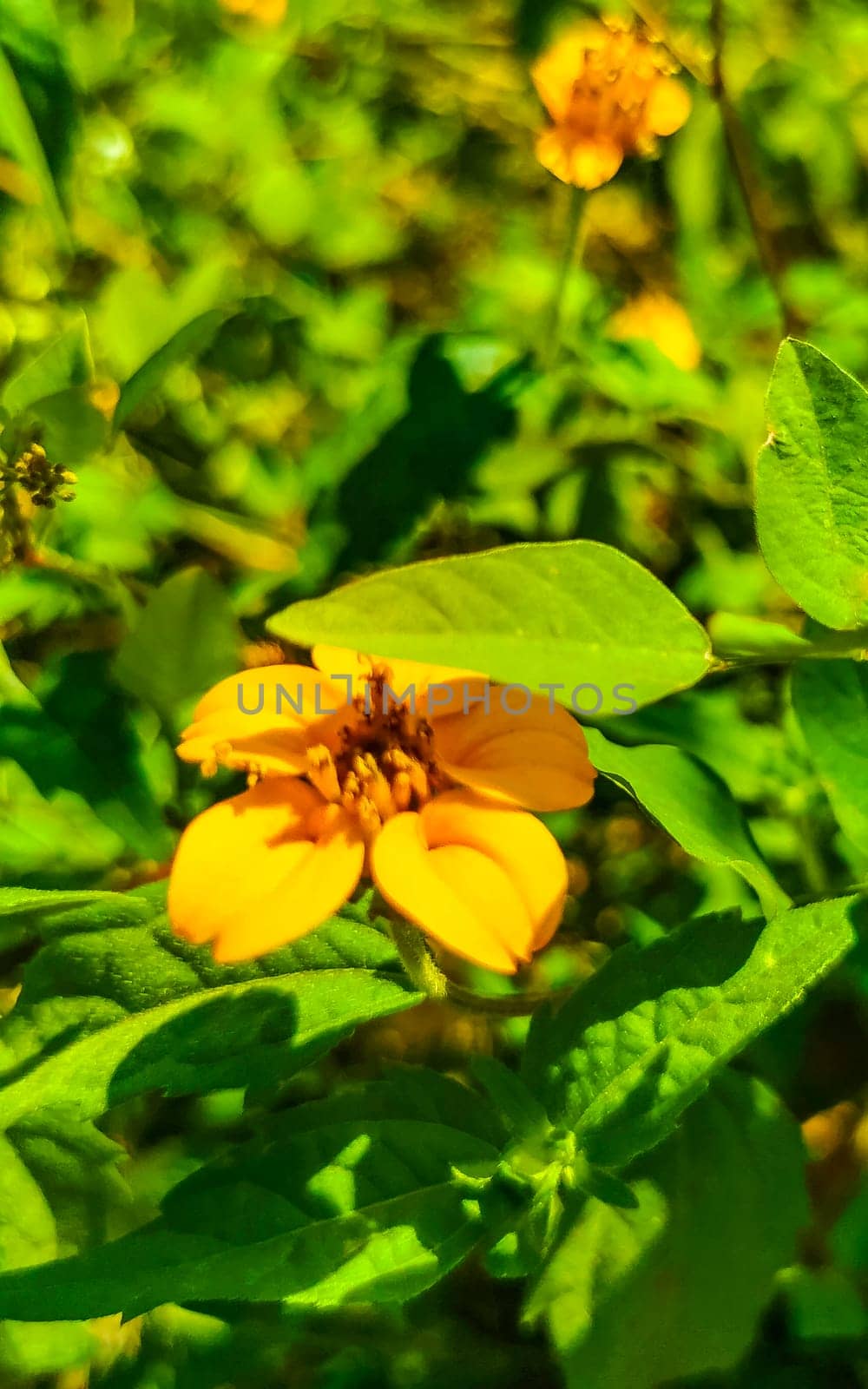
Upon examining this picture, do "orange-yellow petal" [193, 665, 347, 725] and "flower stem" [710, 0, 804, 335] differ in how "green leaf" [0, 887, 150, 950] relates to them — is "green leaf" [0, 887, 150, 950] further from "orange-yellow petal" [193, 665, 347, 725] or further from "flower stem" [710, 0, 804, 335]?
"flower stem" [710, 0, 804, 335]

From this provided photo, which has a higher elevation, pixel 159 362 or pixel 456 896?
pixel 159 362

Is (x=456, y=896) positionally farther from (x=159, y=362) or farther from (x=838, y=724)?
(x=159, y=362)

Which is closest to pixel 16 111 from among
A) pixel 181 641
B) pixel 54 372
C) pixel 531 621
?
pixel 54 372

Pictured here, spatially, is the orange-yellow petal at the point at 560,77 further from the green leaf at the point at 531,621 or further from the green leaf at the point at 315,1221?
the green leaf at the point at 315,1221

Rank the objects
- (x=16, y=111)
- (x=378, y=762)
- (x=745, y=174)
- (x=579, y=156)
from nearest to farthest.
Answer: (x=378, y=762)
(x=16, y=111)
(x=579, y=156)
(x=745, y=174)

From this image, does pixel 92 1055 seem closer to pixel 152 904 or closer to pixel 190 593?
pixel 152 904

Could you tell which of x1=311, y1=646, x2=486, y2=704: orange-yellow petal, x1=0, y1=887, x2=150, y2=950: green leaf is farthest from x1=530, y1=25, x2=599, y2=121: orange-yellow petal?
x1=0, y1=887, x2=150, y2=950: green leaf
